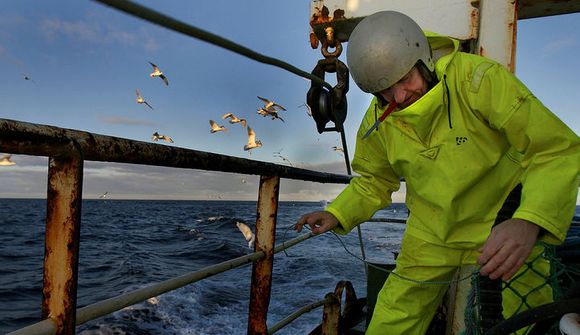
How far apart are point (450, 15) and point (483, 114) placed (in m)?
1.34

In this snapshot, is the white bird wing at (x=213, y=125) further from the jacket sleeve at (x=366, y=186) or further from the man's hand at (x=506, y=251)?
the man's hand at (x=506, y=251)

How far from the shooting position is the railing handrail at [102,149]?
754 millimetres

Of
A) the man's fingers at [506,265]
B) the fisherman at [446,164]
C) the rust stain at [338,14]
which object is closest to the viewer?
the man's fingers at [506,265]

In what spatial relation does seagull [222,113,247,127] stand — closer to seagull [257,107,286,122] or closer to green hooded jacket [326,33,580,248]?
seagull [257,107,286,122]

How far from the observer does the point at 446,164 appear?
5.89 ft

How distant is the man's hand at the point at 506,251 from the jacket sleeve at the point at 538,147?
8 centimetres

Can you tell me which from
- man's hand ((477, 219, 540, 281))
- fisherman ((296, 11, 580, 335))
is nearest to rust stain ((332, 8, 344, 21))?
fisherman ((296, 11, 580, 335))

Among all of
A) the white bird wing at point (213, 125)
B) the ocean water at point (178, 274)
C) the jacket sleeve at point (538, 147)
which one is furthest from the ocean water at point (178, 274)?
the white bird wing at point (213, 125)

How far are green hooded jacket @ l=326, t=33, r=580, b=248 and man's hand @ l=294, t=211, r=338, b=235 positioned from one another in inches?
2.5

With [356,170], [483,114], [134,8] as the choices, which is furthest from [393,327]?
[134,8]

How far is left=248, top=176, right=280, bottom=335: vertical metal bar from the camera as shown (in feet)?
5.81

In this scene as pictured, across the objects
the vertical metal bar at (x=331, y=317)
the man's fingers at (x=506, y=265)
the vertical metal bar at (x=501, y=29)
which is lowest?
the vertical metal bar at (x=331, y=317)

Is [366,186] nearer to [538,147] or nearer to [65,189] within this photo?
[538,147]

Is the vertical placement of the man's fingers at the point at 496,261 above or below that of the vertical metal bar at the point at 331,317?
above
